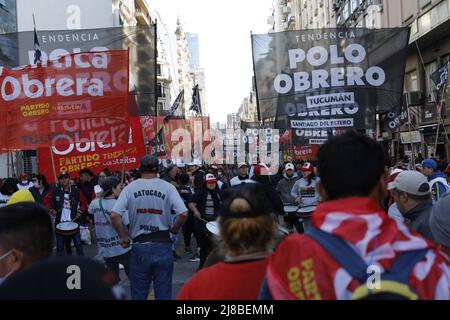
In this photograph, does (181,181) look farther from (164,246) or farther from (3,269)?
(3,269)

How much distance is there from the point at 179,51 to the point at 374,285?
420 ft

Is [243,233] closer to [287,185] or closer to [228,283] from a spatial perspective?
[228,283]

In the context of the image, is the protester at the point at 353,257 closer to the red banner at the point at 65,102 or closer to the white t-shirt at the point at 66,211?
the red banner at the point at 65,102

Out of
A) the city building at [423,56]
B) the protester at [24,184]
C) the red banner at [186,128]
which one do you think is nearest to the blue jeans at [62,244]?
the protester at [24,184]

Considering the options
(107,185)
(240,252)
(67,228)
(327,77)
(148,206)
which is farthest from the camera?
(67,228)

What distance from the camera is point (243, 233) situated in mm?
2518

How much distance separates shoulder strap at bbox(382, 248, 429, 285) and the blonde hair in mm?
776

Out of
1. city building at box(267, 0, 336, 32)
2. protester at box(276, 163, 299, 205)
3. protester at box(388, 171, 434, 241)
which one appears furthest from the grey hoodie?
city building at box(267, 0, 336, 32)


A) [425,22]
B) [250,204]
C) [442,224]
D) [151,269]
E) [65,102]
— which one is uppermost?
[425,22]

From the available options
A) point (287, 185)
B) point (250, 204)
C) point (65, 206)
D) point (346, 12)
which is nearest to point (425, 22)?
point (346, 12)

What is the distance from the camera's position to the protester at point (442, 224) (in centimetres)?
352

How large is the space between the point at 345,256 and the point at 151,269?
11.9 feet

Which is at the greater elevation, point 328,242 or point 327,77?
point 327,77

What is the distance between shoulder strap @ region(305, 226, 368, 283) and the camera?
73.8 inches
